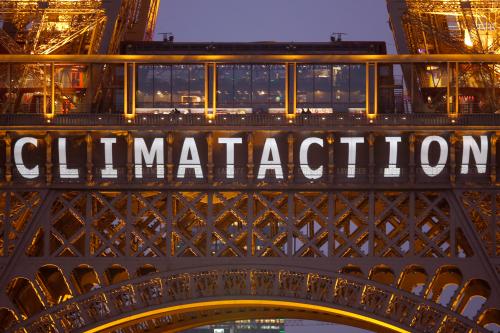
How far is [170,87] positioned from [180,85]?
44cm

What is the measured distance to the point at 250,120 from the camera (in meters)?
60.9

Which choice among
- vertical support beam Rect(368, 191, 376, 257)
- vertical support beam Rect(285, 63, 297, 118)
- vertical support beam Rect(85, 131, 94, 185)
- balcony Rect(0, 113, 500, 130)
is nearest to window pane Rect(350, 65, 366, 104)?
balcony Rect(0, 113, 500, 130)

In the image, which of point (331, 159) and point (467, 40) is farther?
point (467, 40)

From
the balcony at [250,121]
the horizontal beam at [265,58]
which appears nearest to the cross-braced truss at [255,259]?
the balcony at [250,121]

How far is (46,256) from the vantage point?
2363 inches

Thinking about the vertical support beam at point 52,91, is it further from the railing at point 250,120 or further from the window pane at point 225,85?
the window pane at point 225,85

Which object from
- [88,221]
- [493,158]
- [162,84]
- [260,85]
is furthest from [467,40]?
[88,221]

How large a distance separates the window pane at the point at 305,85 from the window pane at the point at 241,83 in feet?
6.93

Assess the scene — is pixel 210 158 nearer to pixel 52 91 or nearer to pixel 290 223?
pixel 290 223

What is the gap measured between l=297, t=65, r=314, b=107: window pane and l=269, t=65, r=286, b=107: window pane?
753 mm

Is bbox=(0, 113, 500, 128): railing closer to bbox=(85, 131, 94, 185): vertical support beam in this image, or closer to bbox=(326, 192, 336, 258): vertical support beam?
bbox=(85, 131, 94, 185): vertical support beam

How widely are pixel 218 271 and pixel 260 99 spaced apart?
26.8 feet

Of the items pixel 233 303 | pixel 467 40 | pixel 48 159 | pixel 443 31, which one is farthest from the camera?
pixel 443 31

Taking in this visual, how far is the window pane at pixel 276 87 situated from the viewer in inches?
2500
